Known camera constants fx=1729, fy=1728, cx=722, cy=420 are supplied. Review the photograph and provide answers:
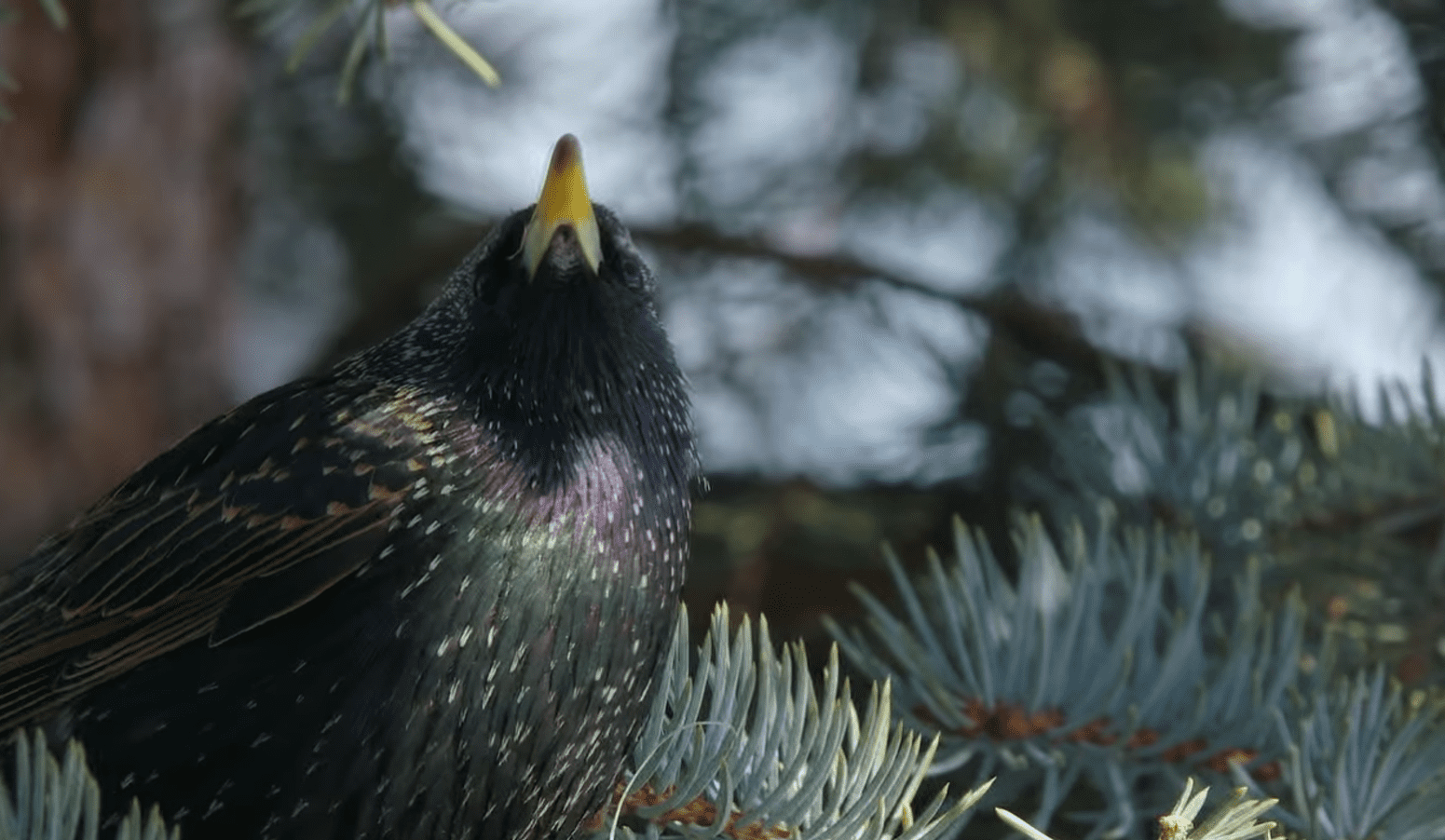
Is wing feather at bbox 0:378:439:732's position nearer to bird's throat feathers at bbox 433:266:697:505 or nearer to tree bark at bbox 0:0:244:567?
bird's throat feathers at bbox 433:266:697:505

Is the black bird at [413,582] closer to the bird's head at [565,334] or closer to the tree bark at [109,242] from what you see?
the bird's head at [565,334]

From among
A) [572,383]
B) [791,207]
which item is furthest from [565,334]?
[791,207]

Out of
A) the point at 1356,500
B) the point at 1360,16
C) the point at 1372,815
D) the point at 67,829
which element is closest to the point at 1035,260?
the point at 1360,16

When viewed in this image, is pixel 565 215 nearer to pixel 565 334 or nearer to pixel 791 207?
pixel 565 334

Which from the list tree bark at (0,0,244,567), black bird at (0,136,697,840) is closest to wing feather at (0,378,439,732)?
black bird at (0,136,697,840)

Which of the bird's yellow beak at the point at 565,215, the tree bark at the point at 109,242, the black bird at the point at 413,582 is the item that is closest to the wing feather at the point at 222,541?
the black bird at the point at 413,582

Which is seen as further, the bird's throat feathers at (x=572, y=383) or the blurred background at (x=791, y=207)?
the blurred background at (x=791, y=207)

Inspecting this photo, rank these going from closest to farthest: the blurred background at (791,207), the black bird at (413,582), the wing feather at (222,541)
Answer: the black bird at (413,582) < the wing feather at (222,541) < the blurred background at (791,207)

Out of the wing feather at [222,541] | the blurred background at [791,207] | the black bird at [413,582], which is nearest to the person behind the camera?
the black bird at [413,582]
